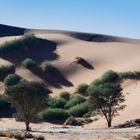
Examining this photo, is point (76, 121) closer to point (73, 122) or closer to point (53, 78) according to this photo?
point (73, 122)

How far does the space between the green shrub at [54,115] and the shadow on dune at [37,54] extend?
83.2 feet

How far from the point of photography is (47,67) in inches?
3344

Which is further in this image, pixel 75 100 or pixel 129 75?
pixel 129 75

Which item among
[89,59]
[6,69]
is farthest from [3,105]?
[89,59]

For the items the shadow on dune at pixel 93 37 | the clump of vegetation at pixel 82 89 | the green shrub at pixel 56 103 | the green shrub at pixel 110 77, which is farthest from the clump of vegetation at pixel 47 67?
the shadow on dune at pixel 93 37

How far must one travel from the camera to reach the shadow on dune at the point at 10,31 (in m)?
123

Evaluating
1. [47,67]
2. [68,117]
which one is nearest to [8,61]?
[47,67]

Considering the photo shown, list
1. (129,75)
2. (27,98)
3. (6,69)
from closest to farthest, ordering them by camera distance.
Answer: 1. (27,98)
2. (129,75)
3. (6,69)

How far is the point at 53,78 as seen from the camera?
83.2 metres

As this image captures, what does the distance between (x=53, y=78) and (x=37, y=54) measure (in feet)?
36.9

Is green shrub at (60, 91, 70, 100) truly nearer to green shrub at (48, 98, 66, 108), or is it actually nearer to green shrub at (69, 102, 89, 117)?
green shrub at (48, 98, 66, 108)

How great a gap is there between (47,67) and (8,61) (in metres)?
7.63

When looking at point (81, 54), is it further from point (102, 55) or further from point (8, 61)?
point (8, 61)

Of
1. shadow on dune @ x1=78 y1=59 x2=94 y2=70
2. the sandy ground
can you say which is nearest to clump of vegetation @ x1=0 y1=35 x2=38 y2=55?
the sandy ground
